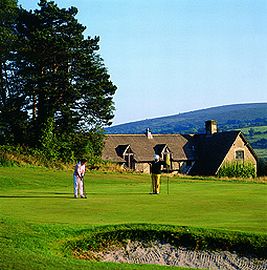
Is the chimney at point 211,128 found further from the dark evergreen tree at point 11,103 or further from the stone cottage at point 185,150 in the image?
the dark evergreen tree at point 11,103

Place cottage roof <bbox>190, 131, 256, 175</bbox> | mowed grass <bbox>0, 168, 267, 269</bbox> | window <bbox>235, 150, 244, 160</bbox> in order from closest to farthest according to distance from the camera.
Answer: mowed grass <bbox>0, 168, 267, 269</bbox>
cottage roof <bbox>190, 131, 256, 175</bbox>
window <bbox>235, 150, 244, 160</bbox>

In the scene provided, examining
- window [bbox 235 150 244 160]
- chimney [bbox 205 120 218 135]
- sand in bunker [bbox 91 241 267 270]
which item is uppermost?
chimney [bbox 205 120 218 135]

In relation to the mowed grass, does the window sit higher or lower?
higher

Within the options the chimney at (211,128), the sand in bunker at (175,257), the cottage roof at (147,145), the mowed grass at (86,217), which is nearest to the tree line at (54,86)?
the cottage roof at (147,145)

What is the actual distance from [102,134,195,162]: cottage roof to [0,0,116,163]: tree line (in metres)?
15.6

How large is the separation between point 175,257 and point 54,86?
42.2 metres

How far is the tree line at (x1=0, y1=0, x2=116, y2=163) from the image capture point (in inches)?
2126

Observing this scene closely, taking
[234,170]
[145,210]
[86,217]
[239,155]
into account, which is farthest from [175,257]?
[239,155]

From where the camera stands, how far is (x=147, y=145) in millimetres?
77625

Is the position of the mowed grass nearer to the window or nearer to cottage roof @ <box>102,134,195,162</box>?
cottage roof @ <box>102,134,195,162</box>

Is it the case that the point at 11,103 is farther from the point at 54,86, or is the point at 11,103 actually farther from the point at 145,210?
the point at 145,210

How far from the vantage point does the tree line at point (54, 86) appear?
54000mm

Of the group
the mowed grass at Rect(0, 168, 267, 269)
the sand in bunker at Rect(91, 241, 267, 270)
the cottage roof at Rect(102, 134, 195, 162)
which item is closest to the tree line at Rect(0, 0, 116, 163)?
the cottage roof at Rect(102, 134, 195, 162)

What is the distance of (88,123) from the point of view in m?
56.9
